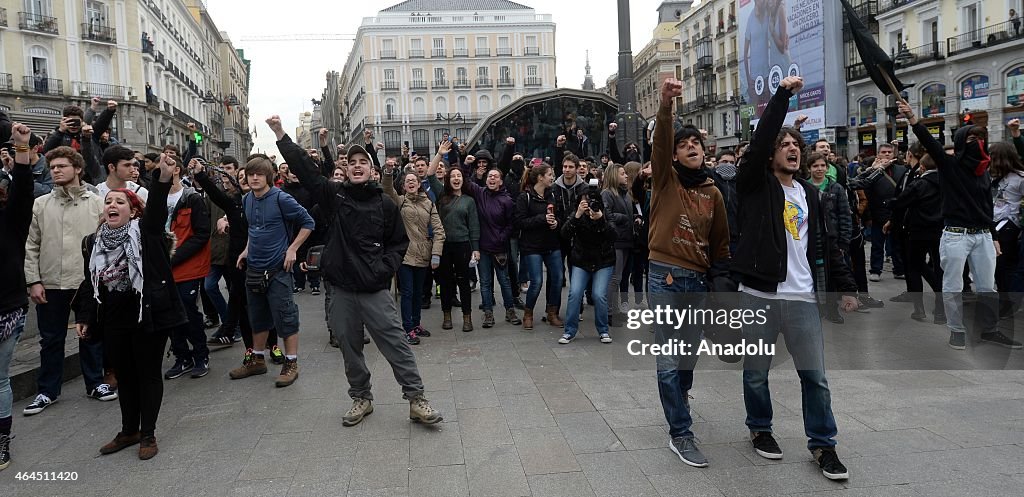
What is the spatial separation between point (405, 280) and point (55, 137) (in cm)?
341

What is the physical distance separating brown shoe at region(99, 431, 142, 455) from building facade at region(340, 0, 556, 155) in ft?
242

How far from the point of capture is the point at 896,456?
12.5ft

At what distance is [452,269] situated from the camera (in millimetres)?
7754

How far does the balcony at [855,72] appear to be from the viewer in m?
39.1

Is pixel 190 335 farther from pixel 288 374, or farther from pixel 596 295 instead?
pixel 596 295

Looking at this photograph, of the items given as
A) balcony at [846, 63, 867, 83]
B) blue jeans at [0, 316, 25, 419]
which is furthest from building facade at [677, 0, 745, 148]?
blue jeans at [0, 316, 25, 419]

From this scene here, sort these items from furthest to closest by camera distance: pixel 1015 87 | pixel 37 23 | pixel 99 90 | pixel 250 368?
pixel 99 90 → pixel 37 23 → pixel 1015 87 → pixel 250 368

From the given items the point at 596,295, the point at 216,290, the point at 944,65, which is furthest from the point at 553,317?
the point at 944,65

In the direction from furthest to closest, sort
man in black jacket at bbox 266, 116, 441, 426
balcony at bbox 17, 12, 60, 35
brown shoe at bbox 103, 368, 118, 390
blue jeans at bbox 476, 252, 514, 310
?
balcony at bbox 17, 12, 60, 35
blue jeans at bbox 476, 252, 514, 310
brown shoe at bbox 103, 368, 118, 390
man in black jacket at bbox 266, 116, 441, 426

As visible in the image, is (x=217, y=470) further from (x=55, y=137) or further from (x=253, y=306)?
(x=55, y=137)

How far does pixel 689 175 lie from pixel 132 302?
3544mm

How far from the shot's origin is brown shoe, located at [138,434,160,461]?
412cm

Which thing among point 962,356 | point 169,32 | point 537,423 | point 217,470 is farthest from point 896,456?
point 169,32

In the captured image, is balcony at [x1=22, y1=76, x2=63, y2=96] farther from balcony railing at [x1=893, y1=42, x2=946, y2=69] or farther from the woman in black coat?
balcony railing at [x1=893, y1=42, x2=946, y2=69]
